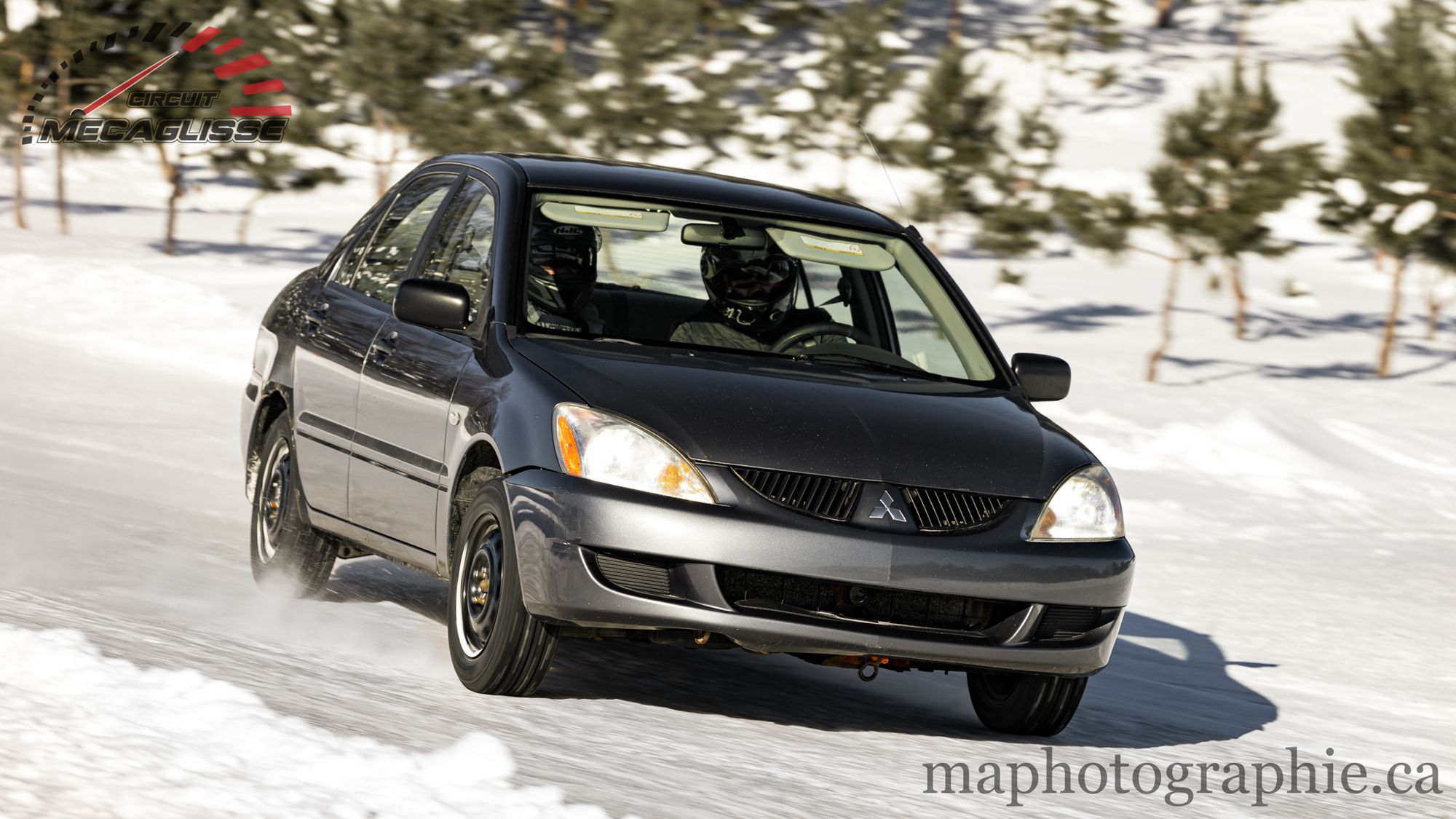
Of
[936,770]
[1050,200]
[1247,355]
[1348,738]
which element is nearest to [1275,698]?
[1348,738]

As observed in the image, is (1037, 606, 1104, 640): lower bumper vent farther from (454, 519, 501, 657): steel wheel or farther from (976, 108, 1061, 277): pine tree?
(976, 108, 1061, 277): pine tree

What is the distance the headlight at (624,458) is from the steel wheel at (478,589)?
418 millimetres

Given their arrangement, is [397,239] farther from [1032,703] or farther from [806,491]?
[1032,703]

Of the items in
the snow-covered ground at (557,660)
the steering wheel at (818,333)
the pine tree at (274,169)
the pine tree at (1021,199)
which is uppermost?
the steering wheel at (818,333)

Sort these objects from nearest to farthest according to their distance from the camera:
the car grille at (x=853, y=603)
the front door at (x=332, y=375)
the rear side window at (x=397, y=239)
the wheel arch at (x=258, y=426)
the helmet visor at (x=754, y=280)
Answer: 1. the car grille at (x=853, y=603)
2. the helmet visor at (x=754, y=280)
3. the front door at (x=332, y=375)
4. the rear side window at (x=397, y=239)
5. the wheel arch at (x=258, y=426)

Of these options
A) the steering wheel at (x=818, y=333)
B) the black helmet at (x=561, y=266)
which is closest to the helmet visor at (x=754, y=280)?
the steering wheel at (x=818, y=333)

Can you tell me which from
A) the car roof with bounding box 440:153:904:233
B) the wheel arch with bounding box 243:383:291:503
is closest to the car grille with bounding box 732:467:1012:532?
the car roof with bounding box 440:153:904:233

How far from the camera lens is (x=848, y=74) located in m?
44.8

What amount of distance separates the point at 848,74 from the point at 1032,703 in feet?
131

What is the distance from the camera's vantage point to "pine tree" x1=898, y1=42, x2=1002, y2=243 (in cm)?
3934

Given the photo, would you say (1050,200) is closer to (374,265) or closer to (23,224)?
(23,224)

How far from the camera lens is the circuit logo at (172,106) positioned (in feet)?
114

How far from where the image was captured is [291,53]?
135 ft

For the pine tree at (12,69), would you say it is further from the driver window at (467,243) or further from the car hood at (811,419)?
the car hood at (811,419)
